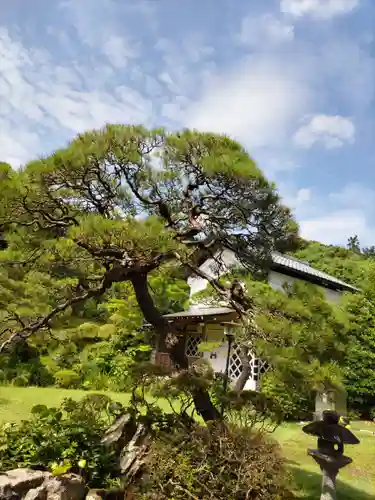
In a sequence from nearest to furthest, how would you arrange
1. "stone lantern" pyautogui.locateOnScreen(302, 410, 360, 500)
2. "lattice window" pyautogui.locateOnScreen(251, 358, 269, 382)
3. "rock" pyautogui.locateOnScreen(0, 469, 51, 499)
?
"rock" pyautogui.locateOnScreen(0, 469, 51, 499), "stone lantern" pyautogui.locateOnScreen(302, 410, 360, 500), "lattice window" pyautogui.locateOnScreen(251, 358, 269, 382)

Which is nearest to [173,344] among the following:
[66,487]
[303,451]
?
[66,487]

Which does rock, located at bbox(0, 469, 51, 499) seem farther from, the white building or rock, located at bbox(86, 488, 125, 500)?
the white building

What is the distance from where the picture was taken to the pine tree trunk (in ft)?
14.0

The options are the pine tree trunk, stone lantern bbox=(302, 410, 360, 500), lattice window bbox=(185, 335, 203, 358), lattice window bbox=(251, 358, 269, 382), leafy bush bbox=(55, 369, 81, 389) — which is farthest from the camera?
lattice window bbox=(185, 335, 203, 358)

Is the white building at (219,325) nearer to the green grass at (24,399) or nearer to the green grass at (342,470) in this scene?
the green grass at (24,399)

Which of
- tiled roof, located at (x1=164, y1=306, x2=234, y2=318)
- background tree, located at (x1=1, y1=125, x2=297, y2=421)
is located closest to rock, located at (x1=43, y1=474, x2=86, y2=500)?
background tree, located at (x1=1, y1=125, x2=297, y2=421)

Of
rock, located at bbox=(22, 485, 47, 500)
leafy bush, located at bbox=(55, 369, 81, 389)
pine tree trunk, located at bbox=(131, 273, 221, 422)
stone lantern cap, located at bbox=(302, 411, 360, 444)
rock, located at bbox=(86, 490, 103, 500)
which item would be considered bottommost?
rock, located at bbox=(86, 490, 103, 500)

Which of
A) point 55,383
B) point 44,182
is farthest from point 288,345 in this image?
point 55,383

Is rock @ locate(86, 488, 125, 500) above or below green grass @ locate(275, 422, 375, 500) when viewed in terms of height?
below

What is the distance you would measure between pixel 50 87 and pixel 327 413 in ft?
15.0

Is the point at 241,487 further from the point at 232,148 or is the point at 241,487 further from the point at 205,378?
the point at 232,148

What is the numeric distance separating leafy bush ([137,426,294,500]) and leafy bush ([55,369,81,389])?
7.28 metres

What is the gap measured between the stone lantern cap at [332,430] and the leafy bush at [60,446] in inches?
76.9

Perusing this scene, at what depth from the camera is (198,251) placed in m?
4.54
